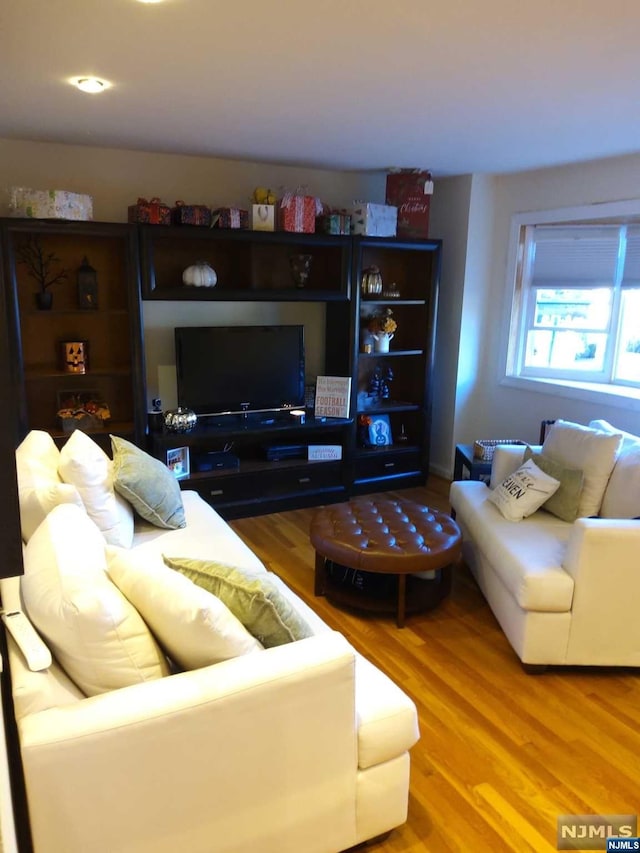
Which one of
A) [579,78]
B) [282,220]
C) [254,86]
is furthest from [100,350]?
[579,78]

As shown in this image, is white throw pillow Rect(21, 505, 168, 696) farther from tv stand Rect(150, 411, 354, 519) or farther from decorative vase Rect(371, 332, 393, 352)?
decorative vase Rect(371, 332, 393, 352)

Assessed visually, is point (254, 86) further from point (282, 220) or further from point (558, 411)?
point (558, 411)

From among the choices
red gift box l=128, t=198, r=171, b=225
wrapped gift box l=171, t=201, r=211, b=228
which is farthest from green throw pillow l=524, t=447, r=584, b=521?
red gift box l=128, t=198, r=171, b=225

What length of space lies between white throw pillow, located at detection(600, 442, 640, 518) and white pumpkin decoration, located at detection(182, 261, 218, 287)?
2.58 metres

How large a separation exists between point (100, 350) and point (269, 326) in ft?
3.68

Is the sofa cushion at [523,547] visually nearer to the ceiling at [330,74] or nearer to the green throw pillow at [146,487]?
the green throw pillow at [146,487]

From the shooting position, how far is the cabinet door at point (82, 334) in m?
3.75

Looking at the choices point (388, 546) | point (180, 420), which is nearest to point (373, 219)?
point (180, 420)

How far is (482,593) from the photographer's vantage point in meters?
3.32

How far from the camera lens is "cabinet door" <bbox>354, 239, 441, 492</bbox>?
15.4ft

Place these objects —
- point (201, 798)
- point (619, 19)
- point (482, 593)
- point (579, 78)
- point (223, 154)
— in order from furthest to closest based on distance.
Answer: point (223, 154), point (482, 593), point (579, 78), point (619, 19), point (201, 798)

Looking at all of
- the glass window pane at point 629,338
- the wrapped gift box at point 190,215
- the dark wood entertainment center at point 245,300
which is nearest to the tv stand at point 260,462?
the dark wood entertainment center at point 245,300

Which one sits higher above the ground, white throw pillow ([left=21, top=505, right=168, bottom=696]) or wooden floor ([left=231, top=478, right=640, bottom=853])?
white throw pillow ([left=21, top=505, right=168, bottom=696])

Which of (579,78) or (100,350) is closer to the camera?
(579,78)
